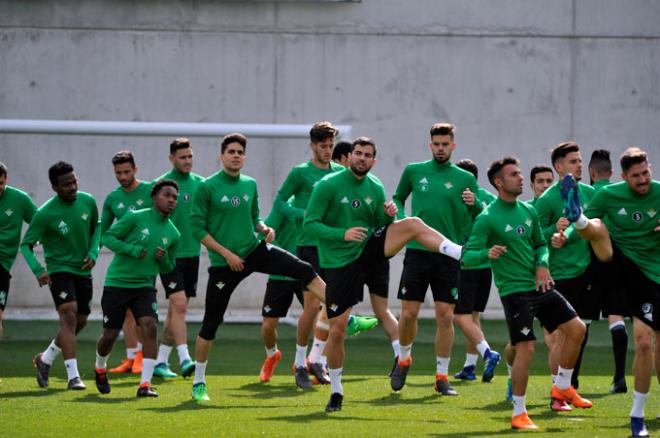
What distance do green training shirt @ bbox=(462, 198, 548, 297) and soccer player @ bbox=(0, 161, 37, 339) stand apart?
4.70 metres

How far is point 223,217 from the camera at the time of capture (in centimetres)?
1121

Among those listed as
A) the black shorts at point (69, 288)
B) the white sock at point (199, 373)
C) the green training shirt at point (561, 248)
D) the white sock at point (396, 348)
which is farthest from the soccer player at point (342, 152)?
the white sock at point (199, 373)

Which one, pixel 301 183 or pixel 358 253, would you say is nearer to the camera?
pixel 358 253

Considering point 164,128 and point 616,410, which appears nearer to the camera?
point 616,410

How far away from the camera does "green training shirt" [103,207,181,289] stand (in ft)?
37.6

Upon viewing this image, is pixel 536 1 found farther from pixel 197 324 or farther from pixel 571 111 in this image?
pixel 197 324

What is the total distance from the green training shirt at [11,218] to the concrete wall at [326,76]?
5.89 m

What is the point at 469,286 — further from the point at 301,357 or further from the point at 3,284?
the point at 3,284

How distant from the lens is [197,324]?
18.1 metres

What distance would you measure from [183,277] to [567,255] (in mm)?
4296

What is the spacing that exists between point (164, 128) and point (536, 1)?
5.93m

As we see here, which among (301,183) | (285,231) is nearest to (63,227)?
(301,183)

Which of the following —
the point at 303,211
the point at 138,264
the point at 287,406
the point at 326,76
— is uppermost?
the point at 326,76

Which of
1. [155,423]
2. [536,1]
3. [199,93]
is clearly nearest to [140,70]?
[199,93]
